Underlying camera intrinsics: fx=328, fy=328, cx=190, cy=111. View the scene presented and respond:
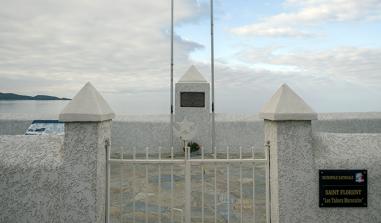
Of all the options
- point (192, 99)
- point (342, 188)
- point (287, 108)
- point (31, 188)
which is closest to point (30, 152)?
point (31, 188)

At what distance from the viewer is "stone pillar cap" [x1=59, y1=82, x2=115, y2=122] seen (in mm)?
4172

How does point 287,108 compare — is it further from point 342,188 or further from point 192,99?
point 192,99

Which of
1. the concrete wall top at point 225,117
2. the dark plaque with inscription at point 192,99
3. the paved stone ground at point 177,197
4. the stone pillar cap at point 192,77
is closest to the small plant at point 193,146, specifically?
the dark plaque with inscription at point 192,99

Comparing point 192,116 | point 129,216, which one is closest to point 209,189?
point 129,216

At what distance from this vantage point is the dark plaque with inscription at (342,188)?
170 inches

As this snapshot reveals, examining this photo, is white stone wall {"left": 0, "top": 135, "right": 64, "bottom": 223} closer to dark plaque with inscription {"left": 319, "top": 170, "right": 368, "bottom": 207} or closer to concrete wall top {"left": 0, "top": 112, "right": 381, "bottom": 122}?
dark plaque with inscription {"left": 319, "top": 170, "right": 368, "bottom": 207}

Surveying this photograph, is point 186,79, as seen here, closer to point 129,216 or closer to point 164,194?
point 164,194

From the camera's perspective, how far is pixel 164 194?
638 cm

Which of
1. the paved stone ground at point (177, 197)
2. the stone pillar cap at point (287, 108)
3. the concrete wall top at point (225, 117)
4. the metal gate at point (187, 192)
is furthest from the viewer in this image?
the concrete wall top at point (225, 117)

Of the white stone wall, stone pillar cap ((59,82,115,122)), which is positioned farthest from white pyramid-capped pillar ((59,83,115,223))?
the white stone wall

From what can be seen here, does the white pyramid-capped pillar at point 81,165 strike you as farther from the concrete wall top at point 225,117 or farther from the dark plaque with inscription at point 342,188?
the concrete wall top at point 225,117

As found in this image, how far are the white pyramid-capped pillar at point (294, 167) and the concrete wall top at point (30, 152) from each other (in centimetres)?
289

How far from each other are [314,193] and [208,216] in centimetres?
172

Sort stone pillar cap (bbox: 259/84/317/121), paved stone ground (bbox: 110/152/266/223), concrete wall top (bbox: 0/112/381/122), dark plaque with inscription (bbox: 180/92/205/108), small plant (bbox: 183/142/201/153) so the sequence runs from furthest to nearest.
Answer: concrete wall top (bbox: 0/112/381/122), dark plaque with inscription (bbox: 180/92/205/108), small plant (bbox: 183/142/201/153), paved stone ground (bbox: 110/152/266/223), stone pillar cap (bbox: 259/84/317/121)
